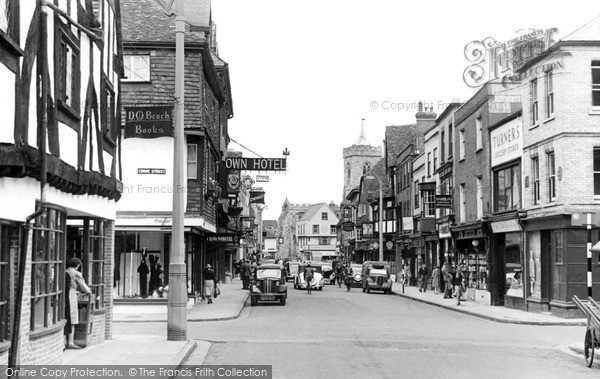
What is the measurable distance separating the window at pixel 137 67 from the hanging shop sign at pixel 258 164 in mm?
6046

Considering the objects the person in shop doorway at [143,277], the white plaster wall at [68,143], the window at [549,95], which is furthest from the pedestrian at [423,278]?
the white plaster wall at [68,143]

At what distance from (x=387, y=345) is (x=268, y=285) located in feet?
53.7

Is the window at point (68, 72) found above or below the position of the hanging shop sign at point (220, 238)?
above

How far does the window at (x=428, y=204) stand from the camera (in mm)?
47253

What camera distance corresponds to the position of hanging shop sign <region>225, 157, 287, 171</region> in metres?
31.9

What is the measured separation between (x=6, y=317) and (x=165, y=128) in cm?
1379

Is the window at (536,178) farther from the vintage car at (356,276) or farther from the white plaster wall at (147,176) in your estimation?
the vintage car at (356,276)

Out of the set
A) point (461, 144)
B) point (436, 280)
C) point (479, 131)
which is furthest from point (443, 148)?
point (479, 131)

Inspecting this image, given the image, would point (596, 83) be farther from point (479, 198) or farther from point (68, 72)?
point (68, 72)

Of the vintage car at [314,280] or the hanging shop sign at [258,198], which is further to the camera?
the vintage car at [314,280]

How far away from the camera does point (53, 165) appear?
11031 mm

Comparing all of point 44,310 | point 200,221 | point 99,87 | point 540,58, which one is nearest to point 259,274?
point 200,221

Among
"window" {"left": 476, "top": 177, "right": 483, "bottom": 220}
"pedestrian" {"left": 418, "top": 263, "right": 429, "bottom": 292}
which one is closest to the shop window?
"window" {"left": 476, "top": 177, "right": 483, "bottom": 220}

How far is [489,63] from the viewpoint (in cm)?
3206
